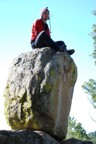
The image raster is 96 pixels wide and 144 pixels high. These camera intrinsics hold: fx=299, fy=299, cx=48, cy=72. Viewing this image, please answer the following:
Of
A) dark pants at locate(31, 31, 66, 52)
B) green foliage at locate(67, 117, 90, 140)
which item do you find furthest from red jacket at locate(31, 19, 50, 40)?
green foliage at locate(67, 117, 90, 140)

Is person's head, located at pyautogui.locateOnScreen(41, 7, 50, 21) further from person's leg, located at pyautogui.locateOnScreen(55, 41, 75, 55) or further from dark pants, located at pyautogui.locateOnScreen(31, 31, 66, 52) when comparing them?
person's leg, located at pyautogui.locateOnScreen(55, 41, 75, 55)

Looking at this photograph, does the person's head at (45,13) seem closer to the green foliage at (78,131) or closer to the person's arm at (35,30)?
the person's arm at (35,30)

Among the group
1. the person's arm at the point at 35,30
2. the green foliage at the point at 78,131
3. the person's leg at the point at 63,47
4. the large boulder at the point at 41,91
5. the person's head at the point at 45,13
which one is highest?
the person's head at the point at 45,13

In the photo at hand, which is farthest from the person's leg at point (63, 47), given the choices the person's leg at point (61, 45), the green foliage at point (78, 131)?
the green foliage at point (78, 131)

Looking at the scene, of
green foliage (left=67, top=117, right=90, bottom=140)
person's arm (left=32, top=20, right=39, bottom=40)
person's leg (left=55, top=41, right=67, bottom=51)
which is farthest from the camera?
green foliage (left=67, top=117, right=90, bottom=140)

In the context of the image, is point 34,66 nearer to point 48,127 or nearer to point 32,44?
point 32,44

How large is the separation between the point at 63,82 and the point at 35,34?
146 centimetres

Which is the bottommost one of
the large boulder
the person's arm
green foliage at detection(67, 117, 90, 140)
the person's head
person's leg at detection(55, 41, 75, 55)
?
green foliage at detection(67, 117, 90, 140)

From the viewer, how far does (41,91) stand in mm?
6262

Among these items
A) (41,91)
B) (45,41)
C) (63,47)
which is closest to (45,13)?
(45,41)

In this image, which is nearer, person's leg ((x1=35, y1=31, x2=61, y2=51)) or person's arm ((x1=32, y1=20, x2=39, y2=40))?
person's leg ((x1=35, y1=31, x2=61, y2=51))

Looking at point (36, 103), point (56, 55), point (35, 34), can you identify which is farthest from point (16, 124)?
point (35, 34)

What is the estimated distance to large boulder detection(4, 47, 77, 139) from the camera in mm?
6246

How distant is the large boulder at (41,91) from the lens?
625cm
